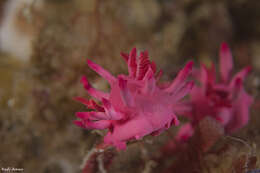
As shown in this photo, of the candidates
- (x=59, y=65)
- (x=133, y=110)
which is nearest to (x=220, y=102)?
(x=133, y=110)

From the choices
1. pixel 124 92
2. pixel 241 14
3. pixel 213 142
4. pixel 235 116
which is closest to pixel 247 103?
pixel 235 116

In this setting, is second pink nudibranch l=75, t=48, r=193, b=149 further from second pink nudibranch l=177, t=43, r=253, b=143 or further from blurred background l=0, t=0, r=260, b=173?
second pink nudibranch l=177, t=43, r=253, b=143

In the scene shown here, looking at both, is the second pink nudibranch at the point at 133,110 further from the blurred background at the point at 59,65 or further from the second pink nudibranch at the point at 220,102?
the second pink nudibranch at the point at 220,102

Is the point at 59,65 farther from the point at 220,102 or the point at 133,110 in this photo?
the point at 220,102

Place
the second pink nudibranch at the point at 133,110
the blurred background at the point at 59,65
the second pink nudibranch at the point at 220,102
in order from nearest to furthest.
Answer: the second pink nudibranch at the point at 133,110, the second pink nudibranch at the point at 220,102, the blurred background at the point at 59,65

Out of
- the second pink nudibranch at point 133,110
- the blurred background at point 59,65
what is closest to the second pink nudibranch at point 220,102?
the blurred background at point 59,65

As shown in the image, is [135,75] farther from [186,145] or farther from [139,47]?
[139,47]

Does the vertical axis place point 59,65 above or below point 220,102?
above

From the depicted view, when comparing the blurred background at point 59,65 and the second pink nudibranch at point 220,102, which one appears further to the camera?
the blurred background at point 59,65

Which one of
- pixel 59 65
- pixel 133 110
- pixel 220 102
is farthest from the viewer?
pixel 59 65
